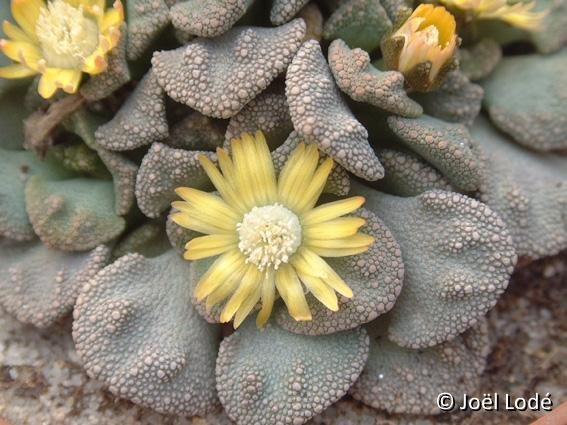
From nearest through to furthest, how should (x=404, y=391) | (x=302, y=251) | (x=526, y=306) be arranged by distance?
(x=302, y=251) < (x=404, y=391) < (x=526, y=306)

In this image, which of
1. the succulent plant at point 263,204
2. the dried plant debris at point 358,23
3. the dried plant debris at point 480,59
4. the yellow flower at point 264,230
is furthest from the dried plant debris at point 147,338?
the dried plant debris at point 480,59

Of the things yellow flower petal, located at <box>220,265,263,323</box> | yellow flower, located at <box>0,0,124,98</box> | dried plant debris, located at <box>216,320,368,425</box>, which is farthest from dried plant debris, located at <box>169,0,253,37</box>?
dried plant debris, located at <box>216,320,368,425</box>

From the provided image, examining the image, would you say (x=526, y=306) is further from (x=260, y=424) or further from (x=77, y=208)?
Result: (x=77, y=208)

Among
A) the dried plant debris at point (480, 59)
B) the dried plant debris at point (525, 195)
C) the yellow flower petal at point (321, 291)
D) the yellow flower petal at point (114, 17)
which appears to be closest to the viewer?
the yellow flower petal at point (321, 291)

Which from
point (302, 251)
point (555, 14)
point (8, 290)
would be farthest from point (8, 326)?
point (555, 14)

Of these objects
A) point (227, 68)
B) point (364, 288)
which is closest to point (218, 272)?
point (364, 288)

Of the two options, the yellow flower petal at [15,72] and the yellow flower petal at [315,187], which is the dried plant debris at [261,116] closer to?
the yellow flower petal at [315,187]
